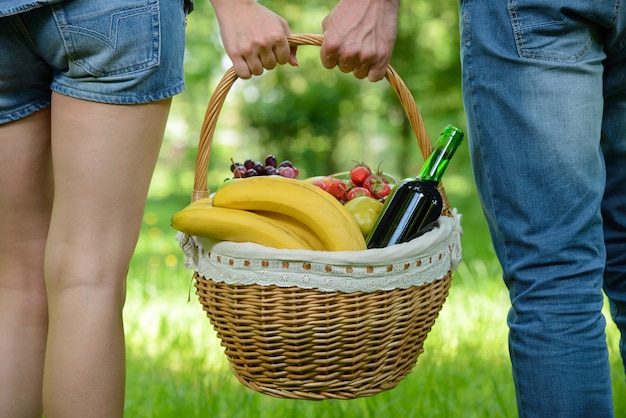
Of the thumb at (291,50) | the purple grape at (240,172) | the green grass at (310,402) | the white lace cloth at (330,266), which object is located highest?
the thumb at (291,50)

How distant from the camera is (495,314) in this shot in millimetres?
3176

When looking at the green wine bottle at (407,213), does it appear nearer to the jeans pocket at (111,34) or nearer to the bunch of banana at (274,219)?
the bunch of banana at (274,219)

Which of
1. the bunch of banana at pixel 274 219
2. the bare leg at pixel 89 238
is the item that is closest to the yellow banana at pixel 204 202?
the bunch of banana at pixel 274 219

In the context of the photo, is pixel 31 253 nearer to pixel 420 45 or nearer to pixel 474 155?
pixel 474 155

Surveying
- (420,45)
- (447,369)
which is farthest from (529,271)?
(420,45)

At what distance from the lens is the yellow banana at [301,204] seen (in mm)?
1598

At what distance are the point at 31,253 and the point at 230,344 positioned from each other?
48 centimetres

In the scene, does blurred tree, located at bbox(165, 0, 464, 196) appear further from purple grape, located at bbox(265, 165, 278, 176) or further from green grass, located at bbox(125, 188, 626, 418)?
purple grape, located at bbox(265, 165, 278, 176)

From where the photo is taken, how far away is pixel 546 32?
136 cm

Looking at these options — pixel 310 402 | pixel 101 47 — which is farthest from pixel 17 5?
pixel 310 402

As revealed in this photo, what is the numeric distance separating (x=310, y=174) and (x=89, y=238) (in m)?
7.03

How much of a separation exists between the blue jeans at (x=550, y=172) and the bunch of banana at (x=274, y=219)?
0.34 m

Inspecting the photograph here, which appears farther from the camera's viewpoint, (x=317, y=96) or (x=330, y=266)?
(x=317, y=96)

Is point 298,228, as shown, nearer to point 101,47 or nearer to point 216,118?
point 216,118
